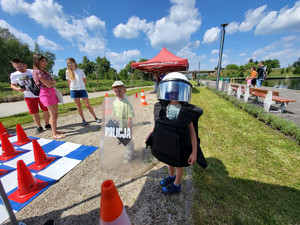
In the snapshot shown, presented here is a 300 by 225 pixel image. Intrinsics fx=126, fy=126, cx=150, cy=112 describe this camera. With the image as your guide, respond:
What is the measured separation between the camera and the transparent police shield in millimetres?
2172

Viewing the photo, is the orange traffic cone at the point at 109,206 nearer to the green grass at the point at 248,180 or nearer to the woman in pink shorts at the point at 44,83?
the green grass at the point at 248,180

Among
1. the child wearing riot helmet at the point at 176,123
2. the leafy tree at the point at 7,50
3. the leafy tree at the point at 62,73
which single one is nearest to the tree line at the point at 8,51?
the leafy tree at the point at 7,50

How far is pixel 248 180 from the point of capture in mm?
2129

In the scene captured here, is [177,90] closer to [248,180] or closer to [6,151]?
[248,180]

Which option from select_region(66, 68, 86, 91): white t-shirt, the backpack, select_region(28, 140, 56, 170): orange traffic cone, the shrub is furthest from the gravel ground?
the shrub

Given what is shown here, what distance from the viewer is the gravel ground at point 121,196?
5.29 ft

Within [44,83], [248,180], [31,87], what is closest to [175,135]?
[248,180]

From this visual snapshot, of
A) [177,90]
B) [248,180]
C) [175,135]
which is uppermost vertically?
[177,90]

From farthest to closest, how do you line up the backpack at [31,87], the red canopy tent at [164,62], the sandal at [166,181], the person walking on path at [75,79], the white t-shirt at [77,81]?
the red canopy tent at [164,62]
the white t-shirt at [77,81]
the person walking on path at [75,79]
the backpack at [31,87]
the sandal at [166,181]

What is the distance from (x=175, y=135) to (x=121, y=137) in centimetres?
110

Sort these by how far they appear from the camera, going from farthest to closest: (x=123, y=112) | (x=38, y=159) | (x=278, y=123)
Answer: (x=278, y=123) < (x=38, y=159) < (x=123, y=112)

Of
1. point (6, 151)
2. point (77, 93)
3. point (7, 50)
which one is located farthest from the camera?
point (7, 50)

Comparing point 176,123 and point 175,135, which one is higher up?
point 176,123

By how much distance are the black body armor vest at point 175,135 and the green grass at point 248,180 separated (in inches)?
26.4
